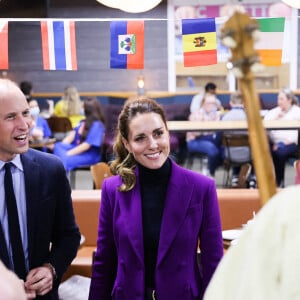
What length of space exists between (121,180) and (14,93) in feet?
1.72

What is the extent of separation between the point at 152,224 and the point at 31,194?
1.49ft

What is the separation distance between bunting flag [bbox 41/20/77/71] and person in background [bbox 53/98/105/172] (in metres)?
3.09

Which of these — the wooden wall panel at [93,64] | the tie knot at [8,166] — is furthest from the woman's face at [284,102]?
the tie knot at [8,166]

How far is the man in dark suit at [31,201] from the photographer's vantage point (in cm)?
207

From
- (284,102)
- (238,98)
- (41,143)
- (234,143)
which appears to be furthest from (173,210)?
(284,102)

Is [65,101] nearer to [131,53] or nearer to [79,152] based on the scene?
[79,152]

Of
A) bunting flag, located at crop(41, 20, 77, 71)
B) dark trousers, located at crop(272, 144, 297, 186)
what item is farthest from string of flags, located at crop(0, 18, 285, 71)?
dark trousers, located at crop(272, 144, 297, 186)

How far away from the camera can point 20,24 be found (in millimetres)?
13250

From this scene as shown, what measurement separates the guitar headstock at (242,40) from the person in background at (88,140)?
6390 millimetres

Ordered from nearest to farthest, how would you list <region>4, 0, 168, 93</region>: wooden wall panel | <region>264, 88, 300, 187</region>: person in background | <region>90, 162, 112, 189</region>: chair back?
1. <region>90, 162, 112, 189</region>: chair back
2. <region>264, 88, 300, 187</region>: person in background
3. <region>4, 0, 168, 93</region>: wooden wall panel

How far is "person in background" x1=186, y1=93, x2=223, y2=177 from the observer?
8.45m

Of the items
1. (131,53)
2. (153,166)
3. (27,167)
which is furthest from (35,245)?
(131,53)

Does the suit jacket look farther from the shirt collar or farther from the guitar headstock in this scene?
the guitar headstock

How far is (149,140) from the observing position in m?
2.21
